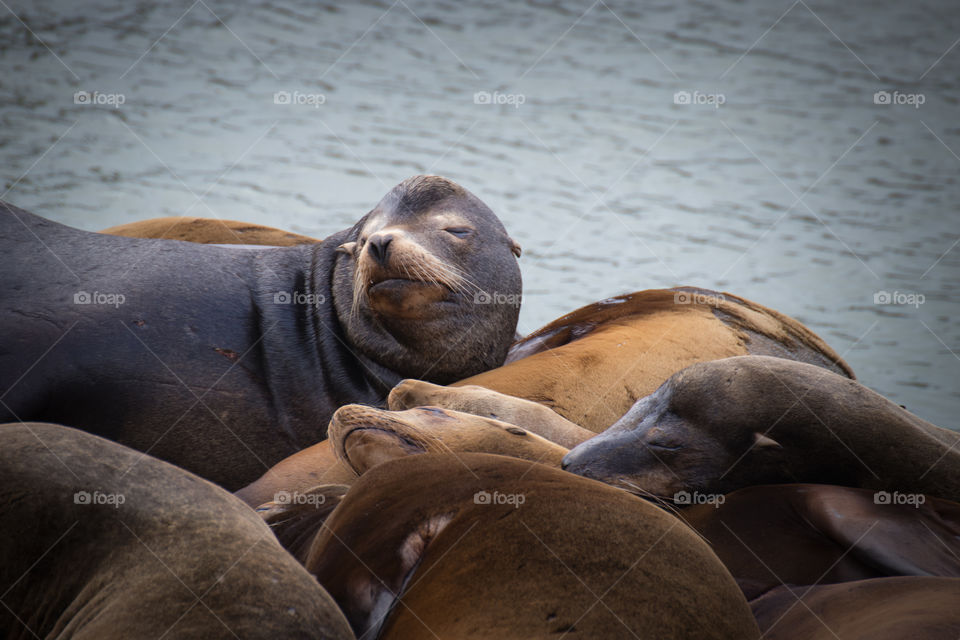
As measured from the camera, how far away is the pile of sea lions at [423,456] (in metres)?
1.36

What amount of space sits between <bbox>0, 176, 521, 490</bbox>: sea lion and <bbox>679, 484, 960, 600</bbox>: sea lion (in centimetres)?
139

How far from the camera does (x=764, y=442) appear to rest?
2191mm

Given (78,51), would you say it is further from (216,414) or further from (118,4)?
(216,414)

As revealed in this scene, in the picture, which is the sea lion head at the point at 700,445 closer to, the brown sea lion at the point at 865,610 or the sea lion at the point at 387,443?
the sea lion at the point at 387,443

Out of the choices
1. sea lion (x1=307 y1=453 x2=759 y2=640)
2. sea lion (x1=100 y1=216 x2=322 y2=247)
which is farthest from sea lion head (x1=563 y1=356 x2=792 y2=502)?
sea lion (x1=100 y1=216 x2=322 y2=247)

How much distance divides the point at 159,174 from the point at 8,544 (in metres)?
6.63

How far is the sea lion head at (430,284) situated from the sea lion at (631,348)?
0.21 metres

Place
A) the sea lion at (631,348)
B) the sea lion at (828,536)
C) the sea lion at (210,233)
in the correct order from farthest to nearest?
the sea lion at (210,233) < the sea lion at (631,348) < the sea lion at (828,536)

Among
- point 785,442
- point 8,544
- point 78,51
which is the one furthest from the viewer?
point 78,51

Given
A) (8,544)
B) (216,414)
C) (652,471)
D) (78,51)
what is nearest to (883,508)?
(652,471)

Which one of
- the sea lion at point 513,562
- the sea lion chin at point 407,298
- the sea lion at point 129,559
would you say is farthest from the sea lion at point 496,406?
the sea lion at point 129,559

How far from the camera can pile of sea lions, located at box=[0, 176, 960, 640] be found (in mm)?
1362

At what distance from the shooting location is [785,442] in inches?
85.8

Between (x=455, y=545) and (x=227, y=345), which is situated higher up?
(x=455, y=545)
